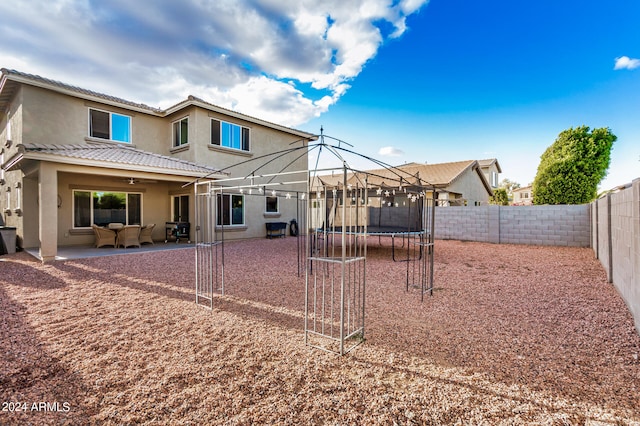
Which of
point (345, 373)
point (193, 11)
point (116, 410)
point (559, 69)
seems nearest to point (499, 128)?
point (559, 69)

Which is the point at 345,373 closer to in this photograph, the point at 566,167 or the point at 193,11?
the point at 193,11

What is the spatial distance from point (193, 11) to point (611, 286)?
1137cm

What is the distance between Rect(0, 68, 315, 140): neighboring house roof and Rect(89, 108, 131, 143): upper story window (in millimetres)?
496

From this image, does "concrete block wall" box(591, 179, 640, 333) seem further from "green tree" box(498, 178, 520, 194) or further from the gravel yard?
"green tree" box(498, 178, 520, 194)

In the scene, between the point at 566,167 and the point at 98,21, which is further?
the point at 566,167

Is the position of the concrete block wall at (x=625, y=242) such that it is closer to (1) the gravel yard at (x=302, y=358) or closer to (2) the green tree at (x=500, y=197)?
(1) the gravel yard at (x=302, y=358)

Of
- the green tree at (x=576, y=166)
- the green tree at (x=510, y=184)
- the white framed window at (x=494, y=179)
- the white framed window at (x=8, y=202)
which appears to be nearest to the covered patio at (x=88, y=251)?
the white framed window at (x=8, y=202)

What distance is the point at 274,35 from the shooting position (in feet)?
29.1

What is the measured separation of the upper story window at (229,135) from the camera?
1202cm

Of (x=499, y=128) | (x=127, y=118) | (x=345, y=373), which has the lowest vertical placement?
(x=345, y=373)

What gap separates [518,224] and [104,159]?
48.2ft

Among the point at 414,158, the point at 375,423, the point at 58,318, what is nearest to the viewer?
the point at 375,423

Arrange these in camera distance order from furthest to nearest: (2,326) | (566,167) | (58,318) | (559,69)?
(566,167) → (559,69) → (58,318) → (2,326)

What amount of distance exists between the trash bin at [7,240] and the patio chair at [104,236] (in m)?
2.22
